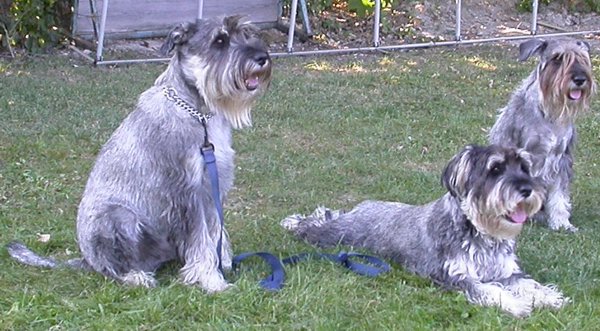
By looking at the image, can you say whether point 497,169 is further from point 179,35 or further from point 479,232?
point 179,35

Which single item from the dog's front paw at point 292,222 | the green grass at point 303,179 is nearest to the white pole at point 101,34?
the green grass at point 303,179

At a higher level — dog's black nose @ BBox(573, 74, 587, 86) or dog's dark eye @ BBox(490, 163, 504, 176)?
dog's black nose @ BBox(573, 74, 587, 86)

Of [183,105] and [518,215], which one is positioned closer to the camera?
[518,215]

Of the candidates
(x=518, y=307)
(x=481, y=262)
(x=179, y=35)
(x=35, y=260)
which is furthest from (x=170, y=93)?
(x=518, y=307)

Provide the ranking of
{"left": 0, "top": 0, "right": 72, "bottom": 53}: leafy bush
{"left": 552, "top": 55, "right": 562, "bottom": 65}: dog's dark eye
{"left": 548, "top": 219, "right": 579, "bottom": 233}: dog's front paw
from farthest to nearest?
1. {"left": 0, "top": 0, "right": 72, "bottom": 53}: leafy bush
2. {"left": 548, "top": 219, "right": 579, "bottom": 233}: dog's front paw
3. {"left": 552, "top": 55, "right": 562, "bottom": 65}: dog's dark eye

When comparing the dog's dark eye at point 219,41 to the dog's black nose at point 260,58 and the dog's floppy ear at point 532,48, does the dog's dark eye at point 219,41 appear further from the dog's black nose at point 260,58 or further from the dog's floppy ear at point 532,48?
the dog's floppy ear at point 532,48

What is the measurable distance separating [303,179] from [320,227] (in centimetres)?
161

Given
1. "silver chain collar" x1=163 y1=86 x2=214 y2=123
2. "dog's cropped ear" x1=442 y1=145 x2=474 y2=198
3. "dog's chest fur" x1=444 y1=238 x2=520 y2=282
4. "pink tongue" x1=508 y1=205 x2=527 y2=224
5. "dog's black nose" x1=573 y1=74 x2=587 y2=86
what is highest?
"dog's black nose" x1=573 y1=74 x2=587 y2=86

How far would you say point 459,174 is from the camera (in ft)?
18.9

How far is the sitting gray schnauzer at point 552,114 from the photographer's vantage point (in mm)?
7344

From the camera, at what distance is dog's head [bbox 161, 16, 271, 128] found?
5715 mm

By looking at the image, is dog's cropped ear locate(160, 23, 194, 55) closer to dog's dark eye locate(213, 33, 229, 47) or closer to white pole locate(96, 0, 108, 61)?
dog's dark eye locate(213, 33, 229, 47)

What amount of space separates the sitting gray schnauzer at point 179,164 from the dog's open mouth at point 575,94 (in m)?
2.60

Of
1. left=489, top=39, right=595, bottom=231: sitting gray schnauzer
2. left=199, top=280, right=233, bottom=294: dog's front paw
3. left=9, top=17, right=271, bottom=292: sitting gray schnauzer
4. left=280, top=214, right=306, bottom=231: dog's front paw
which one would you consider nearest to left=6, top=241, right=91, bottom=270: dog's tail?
left=9, top=17, right=271, bottom=292: sitting gray schnauzer
